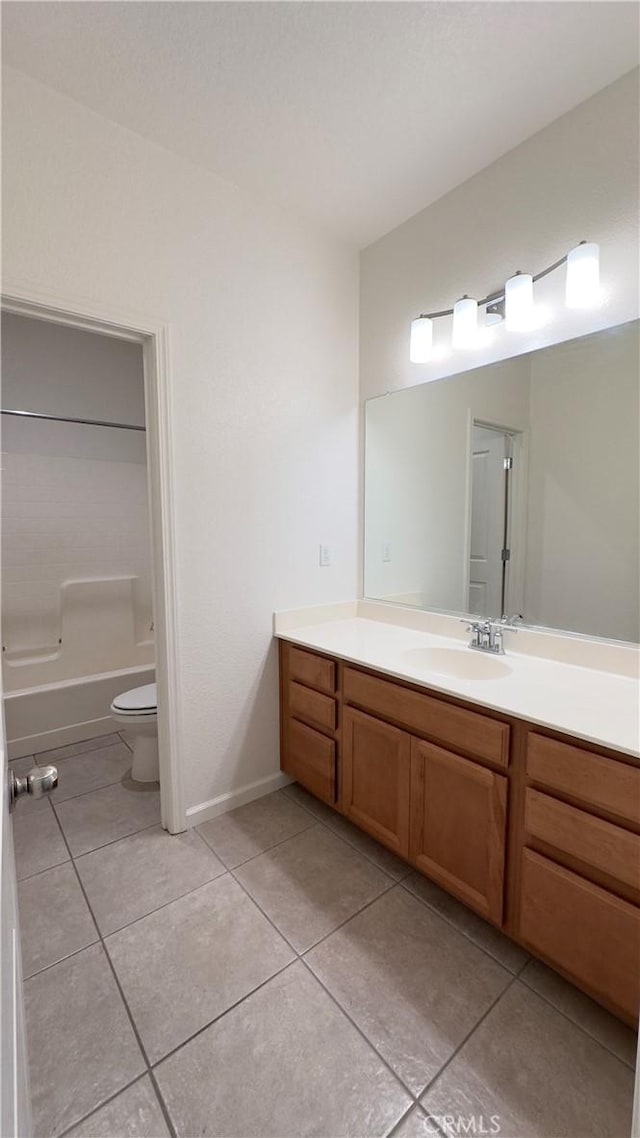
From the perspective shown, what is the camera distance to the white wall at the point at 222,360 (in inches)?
59.0

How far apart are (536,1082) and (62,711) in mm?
2571

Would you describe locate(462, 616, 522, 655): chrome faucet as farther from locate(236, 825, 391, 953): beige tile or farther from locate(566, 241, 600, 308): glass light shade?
locate(566, 241, 600, 308): glass light shade

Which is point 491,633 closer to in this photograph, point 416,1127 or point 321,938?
point 321,938

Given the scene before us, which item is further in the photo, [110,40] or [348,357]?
[348,357]

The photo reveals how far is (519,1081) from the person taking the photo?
1072mm

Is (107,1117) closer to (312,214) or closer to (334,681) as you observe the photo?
(334,681)

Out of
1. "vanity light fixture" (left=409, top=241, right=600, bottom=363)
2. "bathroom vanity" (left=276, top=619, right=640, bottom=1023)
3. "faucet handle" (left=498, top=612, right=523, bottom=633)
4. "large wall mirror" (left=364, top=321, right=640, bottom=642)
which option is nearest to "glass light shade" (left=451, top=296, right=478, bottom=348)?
"vanity light fixture" (left=409, top=241, right=600, bottom=363)

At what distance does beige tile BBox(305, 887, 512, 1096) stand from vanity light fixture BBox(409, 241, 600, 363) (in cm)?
201

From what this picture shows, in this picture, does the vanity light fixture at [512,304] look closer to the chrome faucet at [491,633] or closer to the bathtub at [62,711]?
the chrome faucet at [491,633]

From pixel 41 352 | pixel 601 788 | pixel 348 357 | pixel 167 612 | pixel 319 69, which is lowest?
pixel 601 788

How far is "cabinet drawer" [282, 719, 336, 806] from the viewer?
1.94 m

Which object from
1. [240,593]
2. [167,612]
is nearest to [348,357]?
[240,593]

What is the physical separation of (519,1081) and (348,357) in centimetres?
259

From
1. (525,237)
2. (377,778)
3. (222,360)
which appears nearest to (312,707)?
(377,778)
